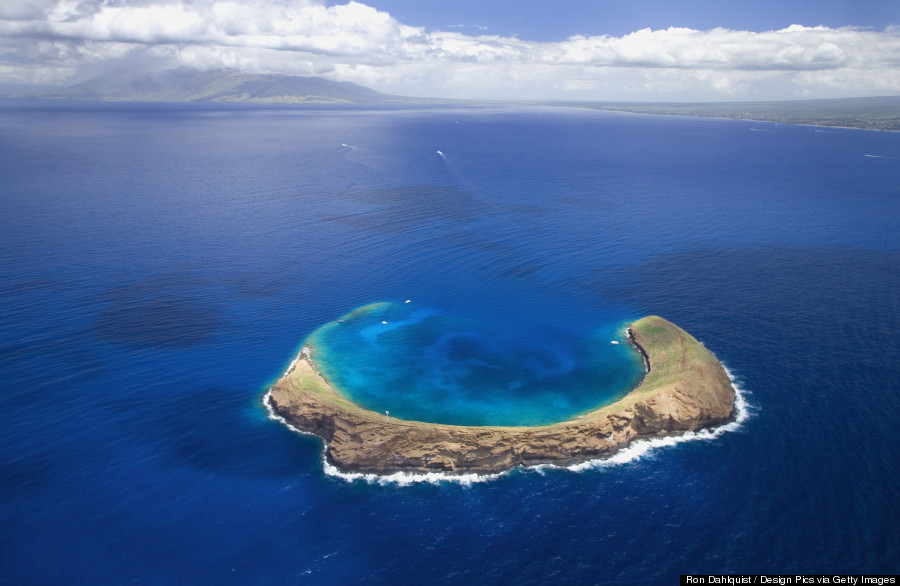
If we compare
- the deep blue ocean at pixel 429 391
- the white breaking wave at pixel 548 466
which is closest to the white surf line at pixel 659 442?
the white breaking wave at pixel 548 466

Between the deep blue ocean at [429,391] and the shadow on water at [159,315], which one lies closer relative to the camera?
the deep blue ocean at [429,391]

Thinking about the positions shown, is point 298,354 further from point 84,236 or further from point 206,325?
point 84,236

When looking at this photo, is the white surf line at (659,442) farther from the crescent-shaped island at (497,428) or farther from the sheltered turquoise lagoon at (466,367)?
the sheltered turquoise lagoon at (466,367)

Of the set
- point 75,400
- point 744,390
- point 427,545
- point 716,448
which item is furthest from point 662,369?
point 75,400

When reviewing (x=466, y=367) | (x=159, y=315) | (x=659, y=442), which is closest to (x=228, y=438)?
(x=466, y=367)

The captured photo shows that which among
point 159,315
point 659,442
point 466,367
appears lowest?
point 659,442

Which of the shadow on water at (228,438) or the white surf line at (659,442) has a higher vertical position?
the white surf line at (659,442)

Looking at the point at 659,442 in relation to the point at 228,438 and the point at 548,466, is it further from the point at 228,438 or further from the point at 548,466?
the point at 228,438
